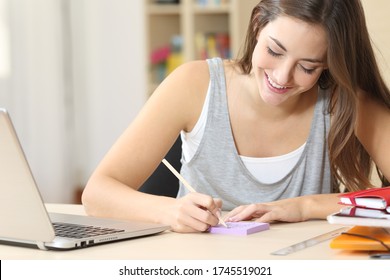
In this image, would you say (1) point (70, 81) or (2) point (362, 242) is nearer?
(2) point (362, 242)

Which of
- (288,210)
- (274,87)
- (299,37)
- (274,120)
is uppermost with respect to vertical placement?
(299,37)

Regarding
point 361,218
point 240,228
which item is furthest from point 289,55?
point 361,218

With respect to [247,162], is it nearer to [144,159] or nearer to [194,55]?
[144,159]

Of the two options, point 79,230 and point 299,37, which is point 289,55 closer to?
point 299,37

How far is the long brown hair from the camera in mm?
1698

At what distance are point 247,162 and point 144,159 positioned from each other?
0.98 feet

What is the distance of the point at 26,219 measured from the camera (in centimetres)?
126

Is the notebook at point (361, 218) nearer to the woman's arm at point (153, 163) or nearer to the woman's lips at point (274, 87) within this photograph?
the woman's arm at point (153, 163)

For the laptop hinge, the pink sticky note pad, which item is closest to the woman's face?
the pink sticky note pad

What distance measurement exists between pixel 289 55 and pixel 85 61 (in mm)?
2836

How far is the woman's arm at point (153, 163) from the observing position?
1.46 m

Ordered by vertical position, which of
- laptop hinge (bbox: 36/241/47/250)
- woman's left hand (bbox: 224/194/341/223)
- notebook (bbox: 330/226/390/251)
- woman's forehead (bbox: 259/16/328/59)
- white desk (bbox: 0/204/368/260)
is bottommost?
woman's left hand (bbox: 224/194/341/223)

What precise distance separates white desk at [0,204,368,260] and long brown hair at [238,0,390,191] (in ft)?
1.53

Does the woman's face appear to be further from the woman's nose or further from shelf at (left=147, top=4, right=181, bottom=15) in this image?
shelf at (left=147, top=4, right=181, bottom=15)
